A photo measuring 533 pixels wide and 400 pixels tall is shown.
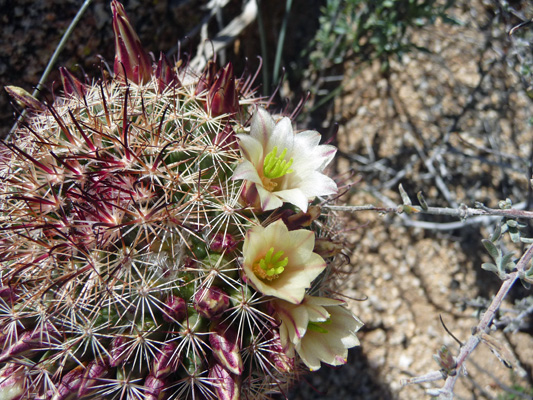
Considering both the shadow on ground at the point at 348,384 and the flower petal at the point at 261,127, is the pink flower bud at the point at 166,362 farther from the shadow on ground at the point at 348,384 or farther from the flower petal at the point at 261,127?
the shadow on ground at the point at 348,384

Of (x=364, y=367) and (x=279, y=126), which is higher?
(x=279, y=126)

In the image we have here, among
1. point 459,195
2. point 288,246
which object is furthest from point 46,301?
point 459,195

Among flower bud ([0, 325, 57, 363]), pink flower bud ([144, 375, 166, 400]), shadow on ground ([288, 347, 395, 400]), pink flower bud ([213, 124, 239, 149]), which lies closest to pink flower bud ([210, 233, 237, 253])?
pink flower bud ([213, 124, 239, 149])

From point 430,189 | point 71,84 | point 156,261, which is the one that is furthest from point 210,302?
point 430,189

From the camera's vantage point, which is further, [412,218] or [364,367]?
[412,218]

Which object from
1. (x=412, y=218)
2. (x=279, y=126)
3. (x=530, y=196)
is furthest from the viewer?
(x=412, y=218)

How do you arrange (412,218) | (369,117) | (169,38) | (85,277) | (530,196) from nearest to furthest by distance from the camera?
(85,277) < (530,196) < (169,38) < (412,218) < (369,117)

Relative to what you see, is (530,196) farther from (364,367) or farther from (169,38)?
(169,38)
